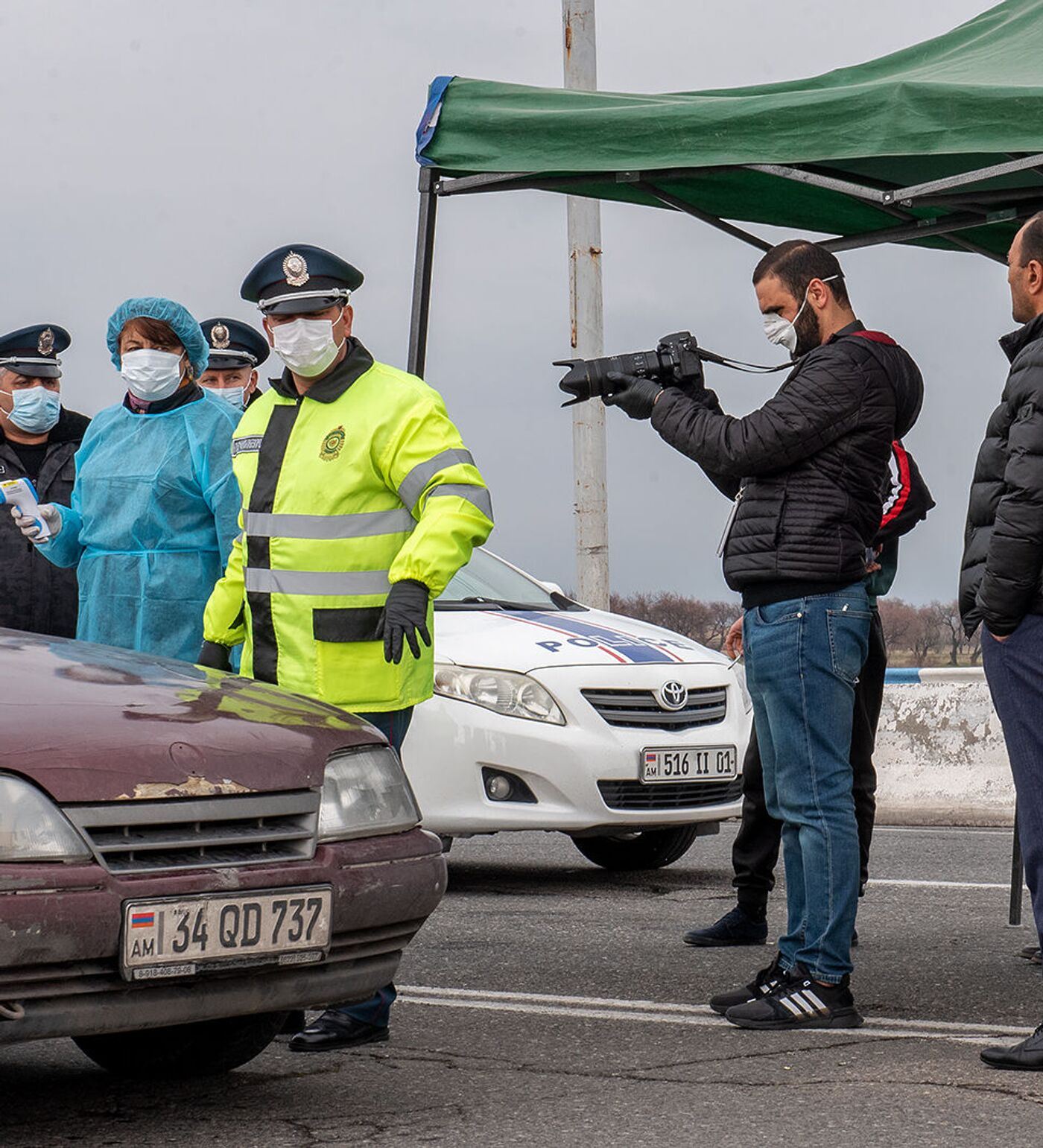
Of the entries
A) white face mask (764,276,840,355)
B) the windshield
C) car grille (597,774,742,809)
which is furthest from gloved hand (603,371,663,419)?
the windshield

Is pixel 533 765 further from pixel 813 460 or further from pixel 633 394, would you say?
pixel 813 460

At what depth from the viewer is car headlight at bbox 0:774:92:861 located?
11.0 feet

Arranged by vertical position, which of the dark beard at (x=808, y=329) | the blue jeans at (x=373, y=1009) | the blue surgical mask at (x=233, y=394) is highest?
the dark beard at (x=808, y=329)

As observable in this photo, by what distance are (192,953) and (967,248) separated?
4843mm

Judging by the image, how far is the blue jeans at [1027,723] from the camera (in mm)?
4371

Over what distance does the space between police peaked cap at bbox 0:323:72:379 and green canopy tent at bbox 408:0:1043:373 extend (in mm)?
1470

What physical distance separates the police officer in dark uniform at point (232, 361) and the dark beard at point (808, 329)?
11.8 ft

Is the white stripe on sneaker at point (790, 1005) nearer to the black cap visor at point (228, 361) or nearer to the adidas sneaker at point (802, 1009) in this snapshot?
the adidas sneaker at point (802, 1009)

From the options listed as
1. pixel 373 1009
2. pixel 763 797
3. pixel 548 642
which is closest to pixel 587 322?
pixel 548 642

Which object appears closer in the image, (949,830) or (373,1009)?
(373,1009)

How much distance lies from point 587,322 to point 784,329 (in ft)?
27.2

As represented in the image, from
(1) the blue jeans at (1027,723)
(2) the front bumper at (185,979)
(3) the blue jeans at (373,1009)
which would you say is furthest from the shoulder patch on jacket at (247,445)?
(1) the blue jeans at (1027,723)

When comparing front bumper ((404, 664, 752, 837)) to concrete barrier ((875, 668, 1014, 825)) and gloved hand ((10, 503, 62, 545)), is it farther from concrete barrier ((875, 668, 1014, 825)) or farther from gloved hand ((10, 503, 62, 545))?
concrete barrier ((875, 668, 1014, 825))

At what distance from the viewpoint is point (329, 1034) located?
450cm
